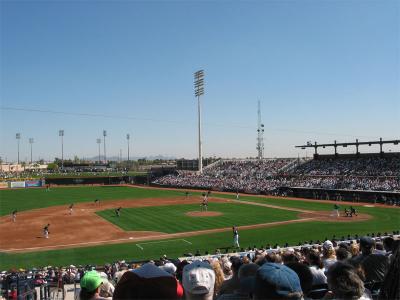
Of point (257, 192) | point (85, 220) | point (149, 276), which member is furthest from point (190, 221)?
point (149, 276)

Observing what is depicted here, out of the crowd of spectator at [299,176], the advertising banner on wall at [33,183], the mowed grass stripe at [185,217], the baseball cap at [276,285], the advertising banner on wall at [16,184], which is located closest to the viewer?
the baseball cap at [276,285]

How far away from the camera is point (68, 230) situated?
3198 centimetres

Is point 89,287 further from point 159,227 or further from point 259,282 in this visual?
point 159,227

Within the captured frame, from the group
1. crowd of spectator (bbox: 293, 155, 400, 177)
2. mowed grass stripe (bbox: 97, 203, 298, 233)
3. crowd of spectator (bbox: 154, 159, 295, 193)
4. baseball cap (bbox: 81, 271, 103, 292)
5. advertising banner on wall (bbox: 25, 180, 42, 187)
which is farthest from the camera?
advertising banner on wall (bbox: 25, 180, 42, 187)

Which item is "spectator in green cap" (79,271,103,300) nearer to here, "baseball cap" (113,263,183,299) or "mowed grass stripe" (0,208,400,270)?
"baseball cap" (113,263,183,299)

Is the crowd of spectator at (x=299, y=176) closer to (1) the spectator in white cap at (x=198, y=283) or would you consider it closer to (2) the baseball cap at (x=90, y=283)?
(1) the spectator in white cap at (x=198, y=283)

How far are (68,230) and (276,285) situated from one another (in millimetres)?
31661

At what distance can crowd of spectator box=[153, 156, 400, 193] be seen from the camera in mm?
49125

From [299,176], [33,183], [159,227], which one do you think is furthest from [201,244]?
[33,183]

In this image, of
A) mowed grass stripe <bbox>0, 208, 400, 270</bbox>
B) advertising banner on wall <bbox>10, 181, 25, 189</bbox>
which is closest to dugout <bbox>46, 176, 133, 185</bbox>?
advertising banner on wall <bbox>10, 181, 25, 189</bbox>

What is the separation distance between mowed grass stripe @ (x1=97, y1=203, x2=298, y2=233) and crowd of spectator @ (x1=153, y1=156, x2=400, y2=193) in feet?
45.1

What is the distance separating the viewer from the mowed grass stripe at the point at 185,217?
32344mm

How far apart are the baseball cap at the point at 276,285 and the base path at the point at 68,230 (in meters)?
25.5

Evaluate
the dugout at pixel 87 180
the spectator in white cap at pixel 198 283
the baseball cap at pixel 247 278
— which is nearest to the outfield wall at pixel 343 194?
the dugout at pixel 87 180
